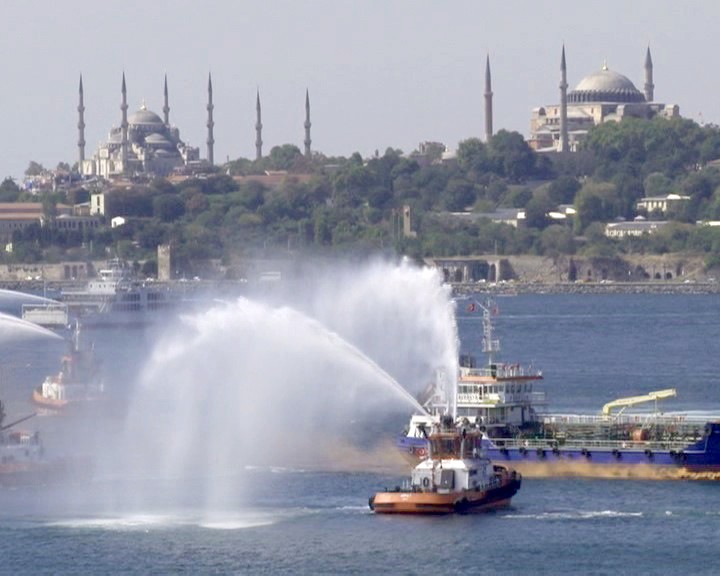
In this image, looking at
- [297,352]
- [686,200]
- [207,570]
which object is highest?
[686,200]

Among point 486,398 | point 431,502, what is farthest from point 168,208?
point 431,502

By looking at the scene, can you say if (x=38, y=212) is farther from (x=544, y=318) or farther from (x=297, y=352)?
(x=297, y=352)

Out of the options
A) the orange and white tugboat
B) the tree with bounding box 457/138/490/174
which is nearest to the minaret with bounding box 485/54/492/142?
the tree with bounding box 457/138/490/174

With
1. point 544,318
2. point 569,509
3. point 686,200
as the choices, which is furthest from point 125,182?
point 569,509

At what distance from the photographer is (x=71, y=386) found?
193 feet

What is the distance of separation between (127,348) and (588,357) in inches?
645

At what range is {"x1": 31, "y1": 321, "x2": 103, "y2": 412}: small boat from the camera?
58.5m

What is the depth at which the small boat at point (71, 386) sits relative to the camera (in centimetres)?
Result: 5853

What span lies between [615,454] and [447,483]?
6.36 metres

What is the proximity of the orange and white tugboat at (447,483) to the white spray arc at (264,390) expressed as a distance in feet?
11.5

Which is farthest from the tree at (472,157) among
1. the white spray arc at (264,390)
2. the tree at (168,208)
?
the white spray arc at (264,390)

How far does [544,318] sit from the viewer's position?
117 m

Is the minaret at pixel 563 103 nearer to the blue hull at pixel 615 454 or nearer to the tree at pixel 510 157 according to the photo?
the tree at pixel 510 157

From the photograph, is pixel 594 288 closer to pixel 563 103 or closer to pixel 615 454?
pixel 563 103
